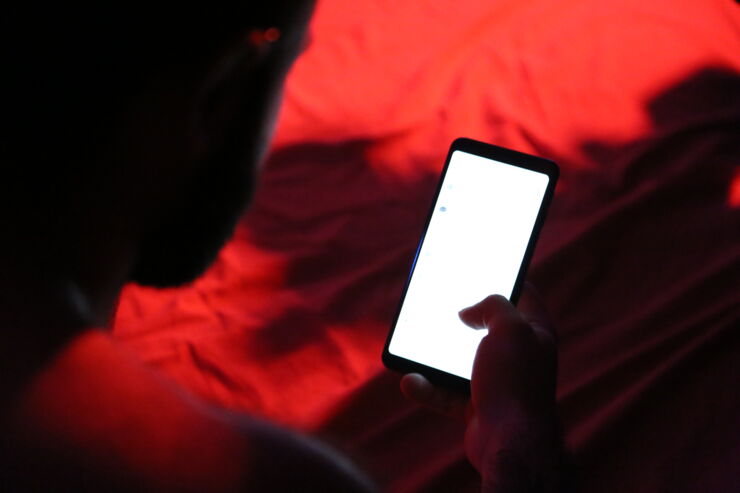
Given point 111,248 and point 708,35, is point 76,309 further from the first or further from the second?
point 708,35

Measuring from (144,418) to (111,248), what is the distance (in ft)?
0.42

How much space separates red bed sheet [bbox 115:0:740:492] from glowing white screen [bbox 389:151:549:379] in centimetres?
7

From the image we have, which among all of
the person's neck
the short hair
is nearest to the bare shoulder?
the person's neck

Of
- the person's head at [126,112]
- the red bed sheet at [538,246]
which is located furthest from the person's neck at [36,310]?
the red bed sheet at [538,246]

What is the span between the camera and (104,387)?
0.46m

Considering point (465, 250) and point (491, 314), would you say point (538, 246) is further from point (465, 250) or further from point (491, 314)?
→ point (491, 314)

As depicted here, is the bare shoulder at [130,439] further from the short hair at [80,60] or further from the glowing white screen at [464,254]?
the glowing white screen at [464,254]

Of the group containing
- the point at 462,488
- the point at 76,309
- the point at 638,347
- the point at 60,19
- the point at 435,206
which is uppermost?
the point at 60,19

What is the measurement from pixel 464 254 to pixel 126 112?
0.55 metres

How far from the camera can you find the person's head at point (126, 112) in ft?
1.36

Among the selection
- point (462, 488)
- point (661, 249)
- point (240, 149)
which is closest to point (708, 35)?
point (661, 249)

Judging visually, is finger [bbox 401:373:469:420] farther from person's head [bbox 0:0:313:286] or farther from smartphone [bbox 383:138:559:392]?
person's head [bbox 0:0:313:286]

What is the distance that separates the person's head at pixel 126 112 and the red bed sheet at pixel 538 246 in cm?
43

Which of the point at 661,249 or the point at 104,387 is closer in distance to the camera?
the point at 104,387
